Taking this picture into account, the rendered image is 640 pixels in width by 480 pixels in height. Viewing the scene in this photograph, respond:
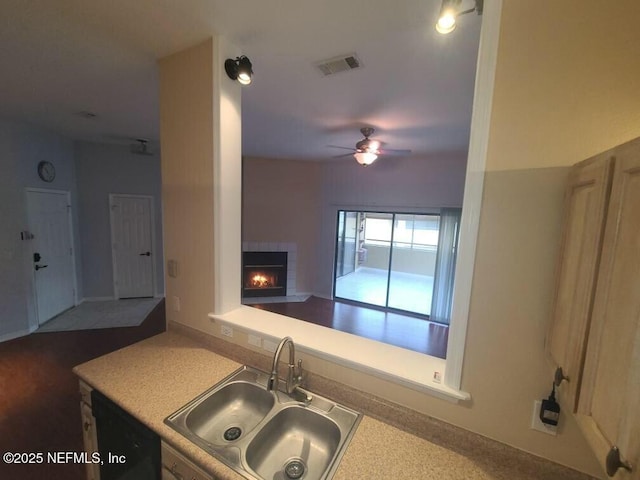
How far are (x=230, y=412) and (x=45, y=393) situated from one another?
2343mm

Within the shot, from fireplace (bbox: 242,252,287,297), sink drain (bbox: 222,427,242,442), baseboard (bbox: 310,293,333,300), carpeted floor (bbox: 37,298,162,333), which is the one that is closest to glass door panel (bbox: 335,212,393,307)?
baseboard (bbox: 310,293,333,300)

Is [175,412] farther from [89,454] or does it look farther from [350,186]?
[350,186]

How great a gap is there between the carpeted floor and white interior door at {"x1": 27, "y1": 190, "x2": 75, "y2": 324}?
0.53 feet

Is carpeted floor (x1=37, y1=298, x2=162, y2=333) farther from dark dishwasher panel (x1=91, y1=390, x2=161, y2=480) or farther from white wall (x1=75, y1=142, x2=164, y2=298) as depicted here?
dark dishwasher panel (x1=91, y1=390, x2=161, y2=480)

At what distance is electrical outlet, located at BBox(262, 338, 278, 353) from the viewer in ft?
4.74

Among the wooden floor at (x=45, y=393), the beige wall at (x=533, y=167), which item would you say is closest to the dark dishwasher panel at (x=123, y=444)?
the wooden floor at (x=45, y=393)

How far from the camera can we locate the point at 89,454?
1.46m

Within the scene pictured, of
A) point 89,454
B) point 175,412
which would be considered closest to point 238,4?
point 175,412

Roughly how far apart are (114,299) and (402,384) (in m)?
5.42

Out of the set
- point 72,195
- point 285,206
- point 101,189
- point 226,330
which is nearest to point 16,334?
point 72,195

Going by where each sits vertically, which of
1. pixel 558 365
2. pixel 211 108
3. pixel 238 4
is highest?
pixel 238 4

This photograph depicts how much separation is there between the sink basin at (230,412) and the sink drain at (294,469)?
0.74 ft

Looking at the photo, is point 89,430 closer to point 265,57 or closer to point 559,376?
point 559,376

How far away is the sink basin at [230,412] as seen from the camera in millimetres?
1215
